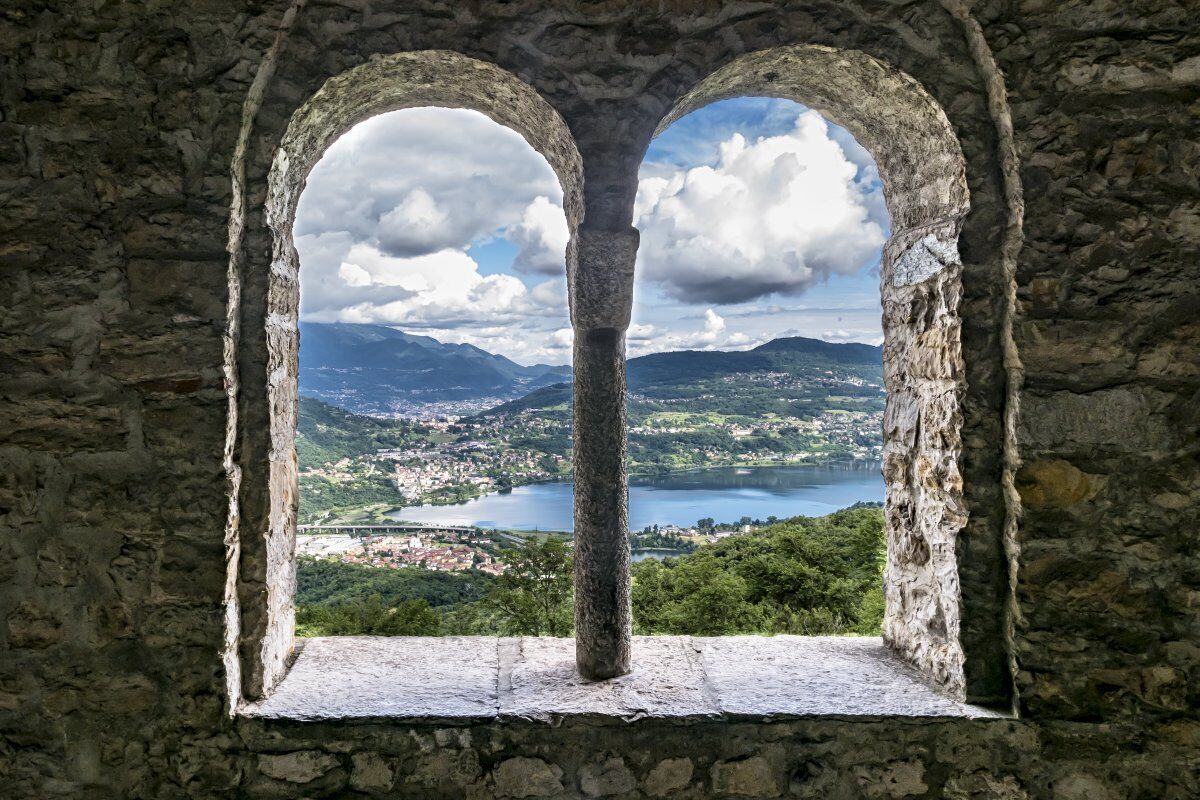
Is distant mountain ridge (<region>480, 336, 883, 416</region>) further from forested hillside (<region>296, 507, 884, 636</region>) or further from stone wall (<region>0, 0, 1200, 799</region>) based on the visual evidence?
stone wall (<region>0, 0, 1200, 799</region>)

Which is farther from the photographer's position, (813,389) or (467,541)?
(813,389)

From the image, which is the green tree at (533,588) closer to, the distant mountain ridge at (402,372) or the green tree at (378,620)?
the green tree at (378,620)

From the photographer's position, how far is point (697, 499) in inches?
143

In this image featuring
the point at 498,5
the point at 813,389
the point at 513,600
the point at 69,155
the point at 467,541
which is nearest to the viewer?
the point at 69,155

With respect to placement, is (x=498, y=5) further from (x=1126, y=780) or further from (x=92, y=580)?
→ (x=1126, y=780)

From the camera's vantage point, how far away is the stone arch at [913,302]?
2398 millimetres

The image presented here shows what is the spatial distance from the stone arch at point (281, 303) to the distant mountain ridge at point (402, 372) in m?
1.82

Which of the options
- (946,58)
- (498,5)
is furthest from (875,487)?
(498,5)

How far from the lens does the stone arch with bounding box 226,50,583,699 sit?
231 centimetres

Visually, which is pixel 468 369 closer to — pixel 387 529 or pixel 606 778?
pixel 387 529

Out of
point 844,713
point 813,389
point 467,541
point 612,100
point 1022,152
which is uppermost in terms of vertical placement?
point 612,100

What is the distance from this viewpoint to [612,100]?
239 centimetres

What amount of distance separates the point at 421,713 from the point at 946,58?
2.76 m

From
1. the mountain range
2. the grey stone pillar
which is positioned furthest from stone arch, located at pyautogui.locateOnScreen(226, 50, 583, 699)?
the mountain range
